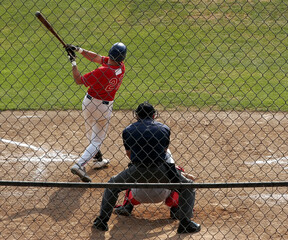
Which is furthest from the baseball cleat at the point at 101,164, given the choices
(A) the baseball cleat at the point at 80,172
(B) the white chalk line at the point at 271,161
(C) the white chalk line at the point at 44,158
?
(B) the white chalk line at the point at 271,161

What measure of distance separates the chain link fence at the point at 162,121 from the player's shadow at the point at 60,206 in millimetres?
27

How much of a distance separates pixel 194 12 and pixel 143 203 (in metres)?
9.19

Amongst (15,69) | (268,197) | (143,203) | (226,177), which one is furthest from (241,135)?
(15,69)

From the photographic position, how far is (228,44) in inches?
578

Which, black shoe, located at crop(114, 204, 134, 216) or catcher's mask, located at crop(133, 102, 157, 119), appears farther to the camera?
black shoe, located at crop(114, 204, 134, 216)

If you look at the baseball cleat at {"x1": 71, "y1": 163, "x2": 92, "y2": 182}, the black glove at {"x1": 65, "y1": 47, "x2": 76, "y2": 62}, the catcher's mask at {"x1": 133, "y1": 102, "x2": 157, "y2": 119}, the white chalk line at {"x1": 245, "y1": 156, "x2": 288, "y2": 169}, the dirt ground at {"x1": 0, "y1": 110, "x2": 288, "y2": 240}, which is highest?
the black glove at {"x1": 65, "y1": 47, "x2": 76, "y2": 62}

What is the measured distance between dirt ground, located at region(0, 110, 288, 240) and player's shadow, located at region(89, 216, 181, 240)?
1 cm

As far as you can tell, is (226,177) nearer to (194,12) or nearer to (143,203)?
(143,203)

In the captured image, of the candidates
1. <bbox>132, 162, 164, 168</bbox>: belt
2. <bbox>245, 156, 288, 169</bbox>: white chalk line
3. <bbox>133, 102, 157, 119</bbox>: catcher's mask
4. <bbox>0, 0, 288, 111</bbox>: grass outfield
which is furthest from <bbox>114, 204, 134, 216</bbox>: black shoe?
<bbox>0, 0, 288, 111</bbox>: grass outfield

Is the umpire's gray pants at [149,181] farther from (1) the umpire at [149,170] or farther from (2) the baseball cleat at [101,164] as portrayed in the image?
(2) the baseball cleat at [101,164]

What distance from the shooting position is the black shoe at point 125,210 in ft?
26.0

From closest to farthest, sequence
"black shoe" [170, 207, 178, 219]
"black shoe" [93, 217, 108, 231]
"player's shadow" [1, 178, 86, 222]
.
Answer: "black shoe" [93, 217, 108, 231], "black shoe" [170, 207, 178, 219], "player's shadow" [1, 178, 86, 222]

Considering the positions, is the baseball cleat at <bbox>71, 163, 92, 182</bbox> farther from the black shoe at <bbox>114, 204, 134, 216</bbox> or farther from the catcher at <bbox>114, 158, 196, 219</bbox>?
the black shoe at <bbox>114, 204, 134, 216</bbox>

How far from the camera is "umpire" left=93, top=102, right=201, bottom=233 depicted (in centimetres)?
743
